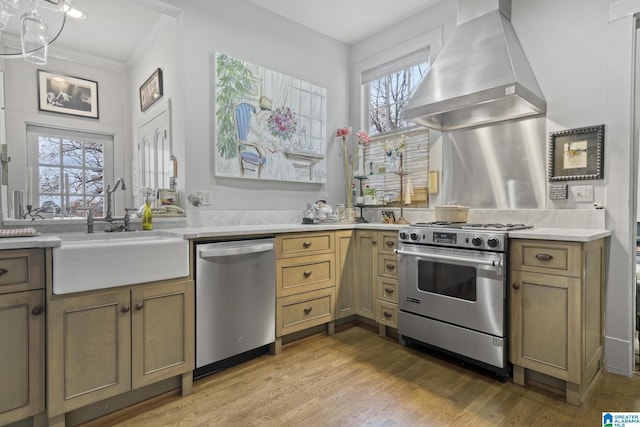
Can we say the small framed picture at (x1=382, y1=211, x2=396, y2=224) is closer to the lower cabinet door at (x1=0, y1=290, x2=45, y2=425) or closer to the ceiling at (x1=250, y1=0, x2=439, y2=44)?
the ceiling at (x1=250, y1=0, x2=439, y2=44)

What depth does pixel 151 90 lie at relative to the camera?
10.8 ft

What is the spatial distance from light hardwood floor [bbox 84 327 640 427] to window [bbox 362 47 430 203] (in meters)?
1.61

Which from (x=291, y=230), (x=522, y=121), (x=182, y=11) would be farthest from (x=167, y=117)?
(x=522, y=121)

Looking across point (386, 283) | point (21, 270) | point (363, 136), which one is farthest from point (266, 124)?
point (21, 270)

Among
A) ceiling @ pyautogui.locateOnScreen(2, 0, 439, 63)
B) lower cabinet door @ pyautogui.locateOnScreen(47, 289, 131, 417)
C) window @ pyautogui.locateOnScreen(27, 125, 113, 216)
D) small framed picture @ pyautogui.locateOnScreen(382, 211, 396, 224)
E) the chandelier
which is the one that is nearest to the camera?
the chandelier

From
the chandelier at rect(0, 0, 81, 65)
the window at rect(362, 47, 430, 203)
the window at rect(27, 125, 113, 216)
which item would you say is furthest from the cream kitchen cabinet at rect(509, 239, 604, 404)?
the window at rect(27, 125, 113, 216)

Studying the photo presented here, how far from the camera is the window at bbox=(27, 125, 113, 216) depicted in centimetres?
347

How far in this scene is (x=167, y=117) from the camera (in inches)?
113

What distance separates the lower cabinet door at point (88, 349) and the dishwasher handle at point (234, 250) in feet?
1.55

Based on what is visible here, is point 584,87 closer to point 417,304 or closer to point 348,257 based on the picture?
point 417,304

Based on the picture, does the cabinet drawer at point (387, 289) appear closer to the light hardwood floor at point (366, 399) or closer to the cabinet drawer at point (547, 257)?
the light hardwood floor at point (366, 399)

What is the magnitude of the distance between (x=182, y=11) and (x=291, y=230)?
189cm

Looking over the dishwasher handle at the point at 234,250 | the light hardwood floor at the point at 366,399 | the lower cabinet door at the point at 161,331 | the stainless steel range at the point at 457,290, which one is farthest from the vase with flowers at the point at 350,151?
the lower cabinet door at the point at 161,331

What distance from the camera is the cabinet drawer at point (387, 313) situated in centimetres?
271
